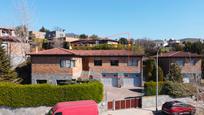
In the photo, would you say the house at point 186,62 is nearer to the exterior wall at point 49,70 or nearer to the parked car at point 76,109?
the exterior wall at point 49,70

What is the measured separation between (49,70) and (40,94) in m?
11.3

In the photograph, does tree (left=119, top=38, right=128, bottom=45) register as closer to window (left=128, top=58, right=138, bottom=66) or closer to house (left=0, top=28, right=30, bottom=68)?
window (left=128, top=58, right=138, bottom=66)

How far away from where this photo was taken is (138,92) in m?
39.3

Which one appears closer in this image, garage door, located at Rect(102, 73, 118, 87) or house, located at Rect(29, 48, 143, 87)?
house, located at Rect(29, 48, 143, 87)

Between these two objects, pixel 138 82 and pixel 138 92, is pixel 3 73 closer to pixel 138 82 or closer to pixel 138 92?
pixel 138 92

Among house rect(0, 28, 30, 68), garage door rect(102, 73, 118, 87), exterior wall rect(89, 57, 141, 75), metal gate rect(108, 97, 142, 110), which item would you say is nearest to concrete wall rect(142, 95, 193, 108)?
metal gate rect(108, 97, 142, 110)

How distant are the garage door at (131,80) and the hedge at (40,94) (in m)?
17.3

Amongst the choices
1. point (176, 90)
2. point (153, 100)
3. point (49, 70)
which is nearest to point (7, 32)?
point (49, 70)

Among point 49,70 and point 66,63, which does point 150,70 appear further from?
point 49,70

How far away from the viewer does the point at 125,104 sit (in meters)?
30.1

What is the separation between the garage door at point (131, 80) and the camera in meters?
44.6

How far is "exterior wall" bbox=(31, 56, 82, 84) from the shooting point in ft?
123

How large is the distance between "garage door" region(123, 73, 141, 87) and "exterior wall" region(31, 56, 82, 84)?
1106 centimetres

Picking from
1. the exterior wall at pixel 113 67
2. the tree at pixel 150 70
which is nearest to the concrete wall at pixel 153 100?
the tree at pixel 150 70
